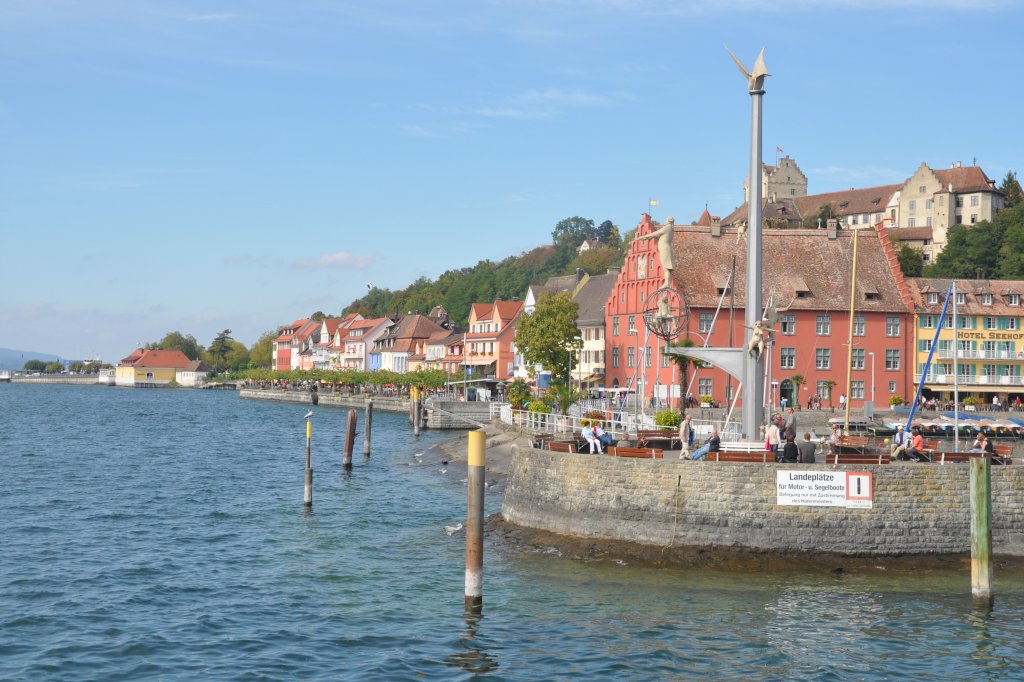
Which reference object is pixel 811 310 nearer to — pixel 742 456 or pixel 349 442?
pixel 349 442

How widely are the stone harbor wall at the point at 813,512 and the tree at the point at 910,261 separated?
323 feet

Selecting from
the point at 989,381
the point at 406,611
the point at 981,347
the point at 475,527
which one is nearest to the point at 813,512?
the point at 475,527

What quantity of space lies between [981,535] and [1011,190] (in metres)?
134

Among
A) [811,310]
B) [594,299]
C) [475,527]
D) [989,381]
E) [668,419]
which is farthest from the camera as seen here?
[594,299]

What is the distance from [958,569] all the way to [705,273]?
53.0 m

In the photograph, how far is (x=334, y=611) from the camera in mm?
26328

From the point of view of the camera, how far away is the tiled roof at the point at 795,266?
80.1 metres

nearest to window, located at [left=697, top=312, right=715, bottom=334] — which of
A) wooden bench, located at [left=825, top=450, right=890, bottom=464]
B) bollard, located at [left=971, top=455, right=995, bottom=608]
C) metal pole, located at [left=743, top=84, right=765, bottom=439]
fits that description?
metal pole, located at [left=743, top=84, right=765, bottom=439]

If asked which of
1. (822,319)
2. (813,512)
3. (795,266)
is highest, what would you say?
(795,266)

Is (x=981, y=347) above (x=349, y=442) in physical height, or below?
above

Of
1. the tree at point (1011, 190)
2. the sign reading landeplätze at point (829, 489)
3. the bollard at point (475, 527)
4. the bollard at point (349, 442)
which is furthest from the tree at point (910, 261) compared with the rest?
A: the bollard at point (475, 527)

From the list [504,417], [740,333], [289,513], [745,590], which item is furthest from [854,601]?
[740,333]

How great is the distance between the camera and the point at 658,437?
126 feet

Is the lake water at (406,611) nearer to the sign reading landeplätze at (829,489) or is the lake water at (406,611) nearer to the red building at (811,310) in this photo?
the sign reading landeplätze at (829,489)
